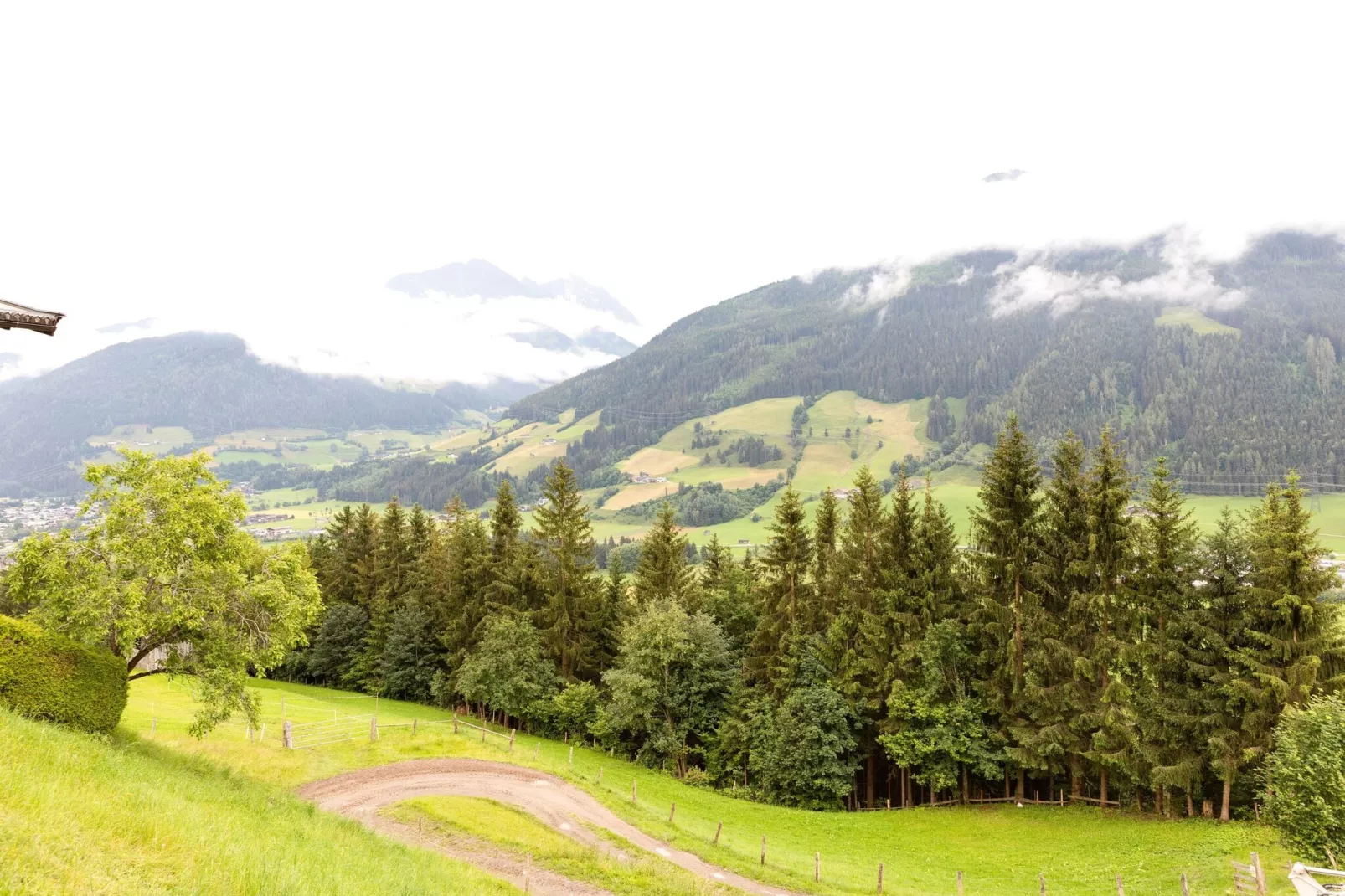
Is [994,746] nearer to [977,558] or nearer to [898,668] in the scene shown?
[898,668]

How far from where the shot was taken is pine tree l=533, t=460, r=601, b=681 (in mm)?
54656

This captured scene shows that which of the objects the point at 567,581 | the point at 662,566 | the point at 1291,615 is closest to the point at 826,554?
the point at 662,566

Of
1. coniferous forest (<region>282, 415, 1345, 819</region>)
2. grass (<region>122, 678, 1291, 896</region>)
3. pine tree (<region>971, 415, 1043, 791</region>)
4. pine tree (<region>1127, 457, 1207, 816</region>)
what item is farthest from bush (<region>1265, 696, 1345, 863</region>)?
pine tree (<region>971, 415, 1043, 791</region>)

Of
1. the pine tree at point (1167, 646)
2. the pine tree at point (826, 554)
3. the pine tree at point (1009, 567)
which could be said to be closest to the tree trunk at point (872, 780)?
the pine tree at point (1009, 567)

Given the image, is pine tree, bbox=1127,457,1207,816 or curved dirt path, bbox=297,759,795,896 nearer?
curved dirt path, bbox=297,759,795,896

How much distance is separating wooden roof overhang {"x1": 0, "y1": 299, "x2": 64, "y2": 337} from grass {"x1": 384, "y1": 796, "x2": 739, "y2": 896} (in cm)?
2361

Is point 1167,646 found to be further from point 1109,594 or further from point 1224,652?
point 1109,594

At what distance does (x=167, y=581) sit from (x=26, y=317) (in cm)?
1180

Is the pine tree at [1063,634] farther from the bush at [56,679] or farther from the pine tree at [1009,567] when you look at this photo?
the bush at [56,679]

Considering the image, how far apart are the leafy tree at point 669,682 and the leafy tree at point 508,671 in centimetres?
624

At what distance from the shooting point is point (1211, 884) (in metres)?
24.7

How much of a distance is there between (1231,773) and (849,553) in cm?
2061

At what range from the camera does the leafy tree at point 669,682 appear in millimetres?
46469

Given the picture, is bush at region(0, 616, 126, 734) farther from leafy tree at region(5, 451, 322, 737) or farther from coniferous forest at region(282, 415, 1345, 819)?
coniferous forest at region(282, 415, 1345, 819)
